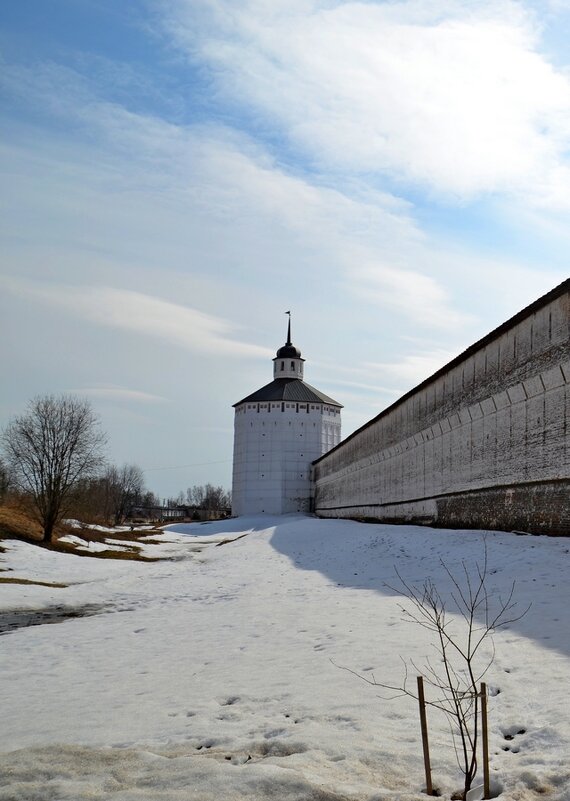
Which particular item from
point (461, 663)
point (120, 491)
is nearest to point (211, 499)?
point (120, 491)

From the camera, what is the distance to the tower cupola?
71375mm

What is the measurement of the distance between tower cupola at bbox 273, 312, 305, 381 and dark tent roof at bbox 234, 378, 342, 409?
76.9 inches

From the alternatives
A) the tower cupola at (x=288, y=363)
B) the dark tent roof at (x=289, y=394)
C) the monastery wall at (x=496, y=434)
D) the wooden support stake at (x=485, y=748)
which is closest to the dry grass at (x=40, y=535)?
the monastery wall at (x=496, y=434)

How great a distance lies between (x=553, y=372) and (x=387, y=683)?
10373mm

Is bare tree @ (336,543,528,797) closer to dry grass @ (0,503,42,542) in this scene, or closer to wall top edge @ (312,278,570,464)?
wall top edge @ (312,278,570,464)

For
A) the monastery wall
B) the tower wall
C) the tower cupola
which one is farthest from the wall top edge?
the tower cupola

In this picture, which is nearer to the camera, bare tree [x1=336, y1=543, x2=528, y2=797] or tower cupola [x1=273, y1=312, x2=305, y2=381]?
bare tree [x1=336, y1=543, x2=528, y2=797]

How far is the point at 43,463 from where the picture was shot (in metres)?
33.9

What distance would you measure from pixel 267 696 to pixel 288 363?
65028 mm

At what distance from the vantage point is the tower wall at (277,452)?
6456 centimetres

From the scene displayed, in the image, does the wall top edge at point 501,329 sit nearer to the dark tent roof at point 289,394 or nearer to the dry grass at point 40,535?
the dry grass at point 40,535

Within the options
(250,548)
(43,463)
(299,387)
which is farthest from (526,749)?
(299,387)

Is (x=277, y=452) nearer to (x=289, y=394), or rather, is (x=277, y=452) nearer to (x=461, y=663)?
(x=289, y=394)

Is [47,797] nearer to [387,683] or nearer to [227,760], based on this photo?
[227,760]
